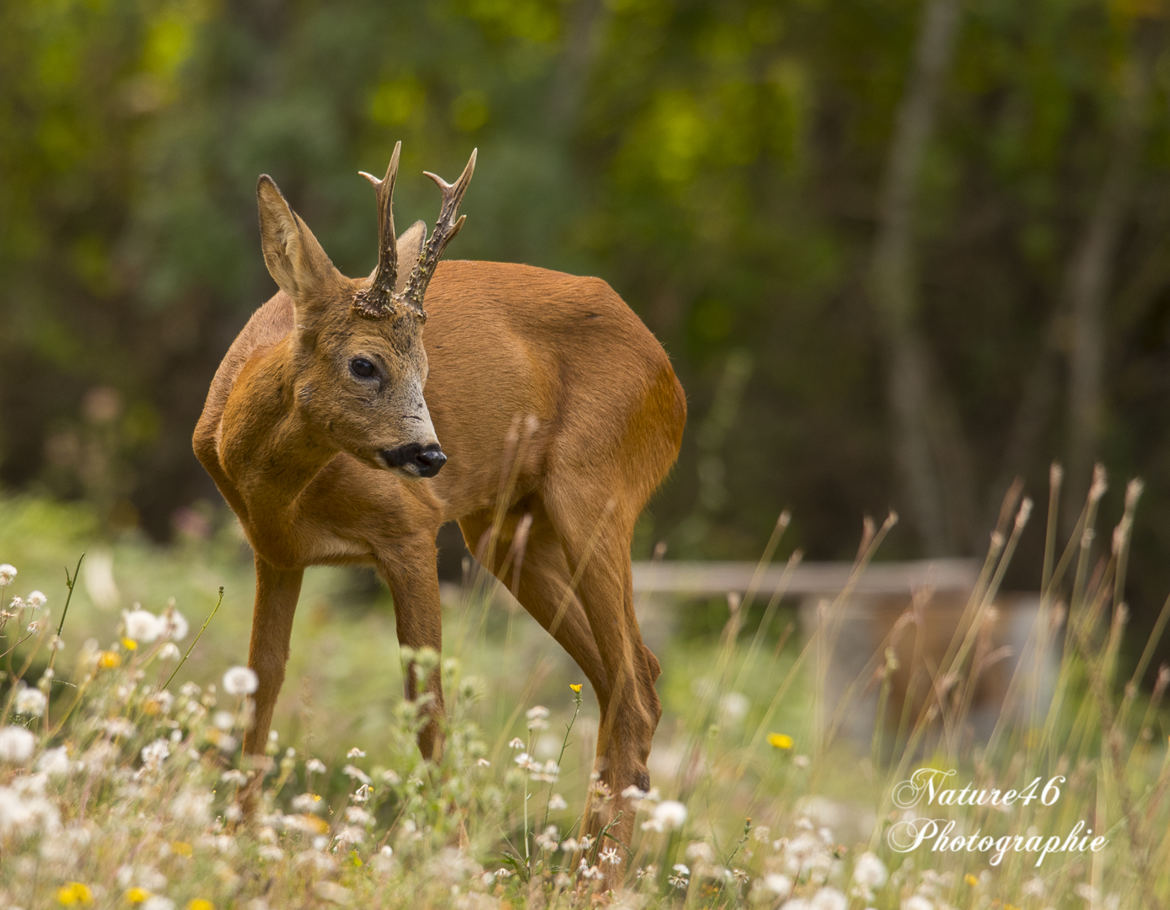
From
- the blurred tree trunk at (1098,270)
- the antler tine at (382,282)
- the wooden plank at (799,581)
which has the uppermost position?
the antler tine at (382,282)

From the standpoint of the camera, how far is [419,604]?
3848 millimetres

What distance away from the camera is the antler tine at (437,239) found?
3.61m

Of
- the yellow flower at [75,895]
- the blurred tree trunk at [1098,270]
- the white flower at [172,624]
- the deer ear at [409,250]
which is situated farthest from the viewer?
the blurred tree trunk at [1098,270]

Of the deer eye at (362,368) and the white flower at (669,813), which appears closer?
the white flower at (669,813)

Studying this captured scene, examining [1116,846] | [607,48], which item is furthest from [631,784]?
[607,48]

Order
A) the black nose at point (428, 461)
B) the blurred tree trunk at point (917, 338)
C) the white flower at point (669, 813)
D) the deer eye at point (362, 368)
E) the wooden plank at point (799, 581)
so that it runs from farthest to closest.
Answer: the blurred tree trunk at point (917, 338), the wooden plank at point (799, 581), the deer eye at point (362, 368), the black nose at point (428, 461), the white flower at point (669, 813)

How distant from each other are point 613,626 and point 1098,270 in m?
12.4

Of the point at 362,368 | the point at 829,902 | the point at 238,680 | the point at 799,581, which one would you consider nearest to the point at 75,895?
the point at 238,680

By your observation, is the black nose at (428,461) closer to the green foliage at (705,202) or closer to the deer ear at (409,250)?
the deer ear at (409,250)

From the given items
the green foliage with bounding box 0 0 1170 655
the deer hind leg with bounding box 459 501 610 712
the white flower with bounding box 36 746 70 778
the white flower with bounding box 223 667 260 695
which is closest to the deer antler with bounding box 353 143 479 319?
the deer hind leg with bounding box 459 501 610 712

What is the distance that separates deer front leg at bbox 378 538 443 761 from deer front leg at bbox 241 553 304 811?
306mm

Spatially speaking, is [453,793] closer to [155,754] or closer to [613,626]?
[155,754]

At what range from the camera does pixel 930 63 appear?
1387cm

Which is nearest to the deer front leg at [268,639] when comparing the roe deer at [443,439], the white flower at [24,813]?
the roe deer at [443,439]
